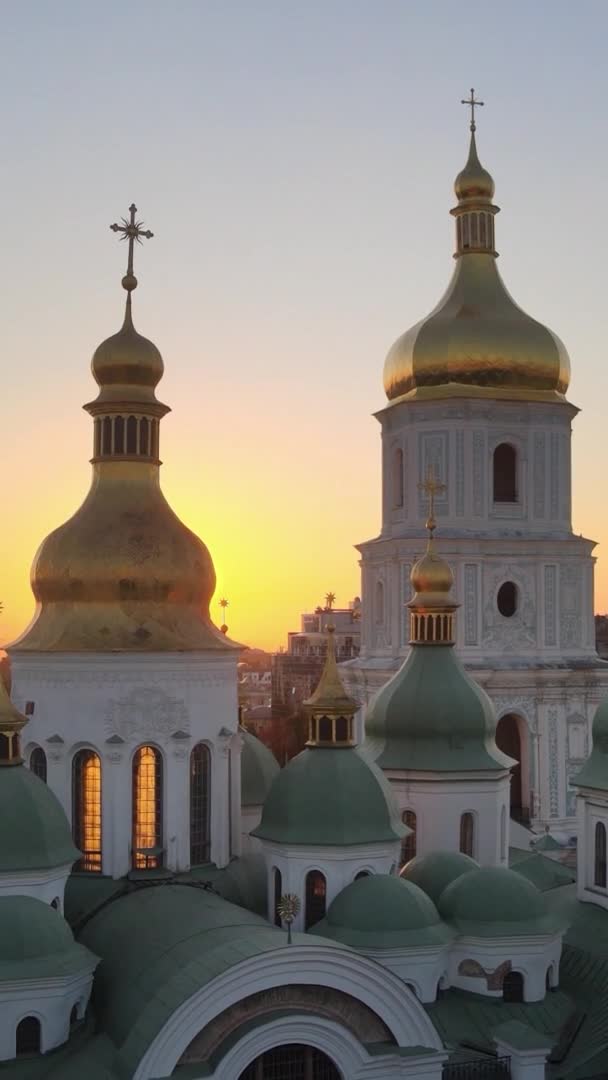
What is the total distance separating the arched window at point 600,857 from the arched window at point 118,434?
10.3 meters

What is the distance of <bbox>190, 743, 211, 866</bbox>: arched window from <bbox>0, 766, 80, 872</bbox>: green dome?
2.89 m

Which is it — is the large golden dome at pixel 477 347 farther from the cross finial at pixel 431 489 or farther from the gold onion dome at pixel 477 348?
the cross finial at pixel 431 489

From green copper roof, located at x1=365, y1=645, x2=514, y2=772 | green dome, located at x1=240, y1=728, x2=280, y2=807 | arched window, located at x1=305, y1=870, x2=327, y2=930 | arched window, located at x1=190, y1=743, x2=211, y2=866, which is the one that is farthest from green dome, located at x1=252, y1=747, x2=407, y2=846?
green dome, located at x1=240, y1=728, x2=280, y2=807

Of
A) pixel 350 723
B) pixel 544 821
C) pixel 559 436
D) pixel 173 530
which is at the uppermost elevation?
pixel 559 436

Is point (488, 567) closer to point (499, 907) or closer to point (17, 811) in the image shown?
point (499, 907)

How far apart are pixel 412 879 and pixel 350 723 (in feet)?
8.95

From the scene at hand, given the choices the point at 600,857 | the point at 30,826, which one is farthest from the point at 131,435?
the point at 600,857

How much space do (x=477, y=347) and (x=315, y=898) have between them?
19.4 meters

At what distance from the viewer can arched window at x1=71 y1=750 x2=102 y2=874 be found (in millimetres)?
22234

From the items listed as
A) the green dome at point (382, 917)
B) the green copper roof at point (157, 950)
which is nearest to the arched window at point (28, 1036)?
the green copper roof at point (157, 950)

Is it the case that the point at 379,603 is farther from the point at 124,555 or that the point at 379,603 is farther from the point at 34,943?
the point at 34,943

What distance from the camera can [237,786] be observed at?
23.9 metres

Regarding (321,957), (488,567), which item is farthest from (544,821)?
(321,957)

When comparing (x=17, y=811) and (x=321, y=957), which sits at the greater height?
(x=17, y=811)
